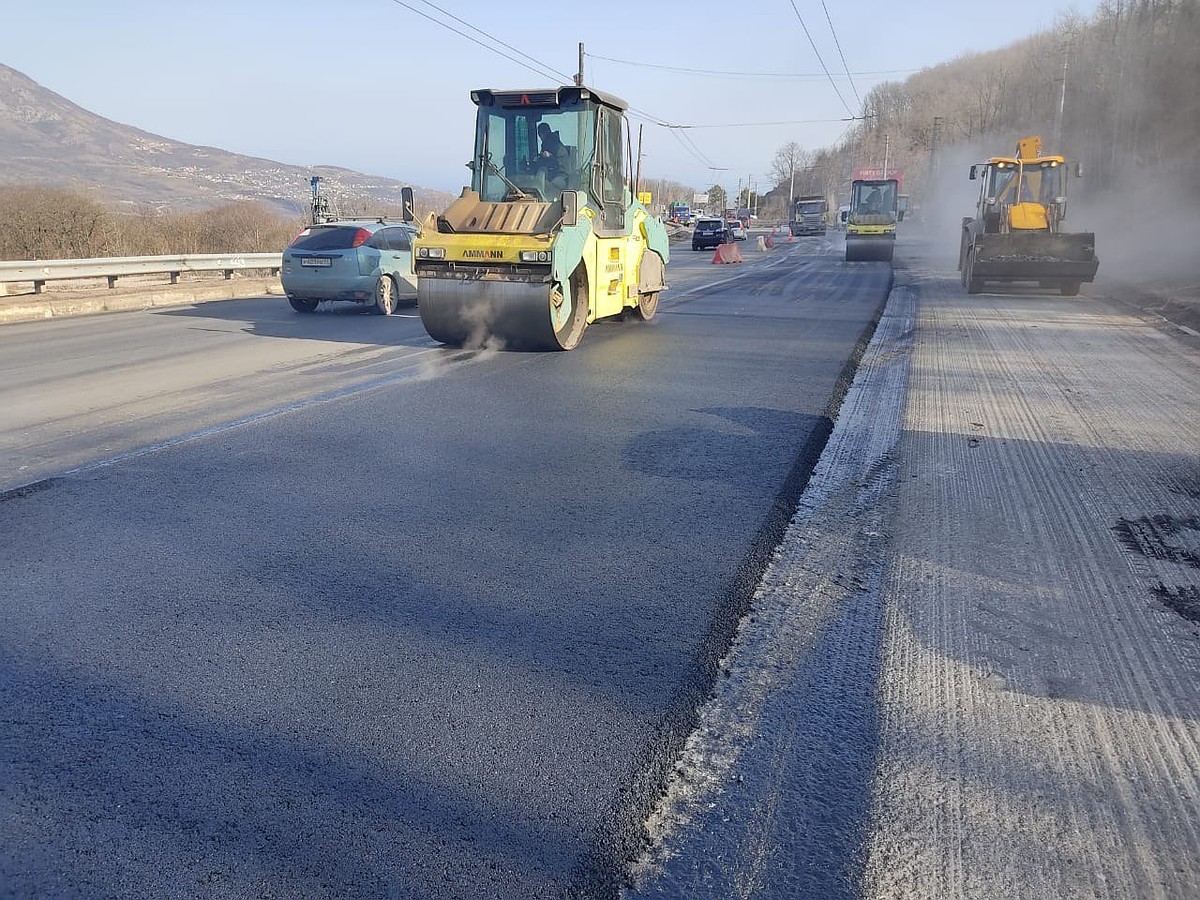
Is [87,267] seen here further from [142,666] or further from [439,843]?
[439,843]

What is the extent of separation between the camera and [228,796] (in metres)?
2.51

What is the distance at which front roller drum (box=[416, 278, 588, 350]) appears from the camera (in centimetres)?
984

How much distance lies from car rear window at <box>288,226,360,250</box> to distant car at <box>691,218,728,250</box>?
33716mm

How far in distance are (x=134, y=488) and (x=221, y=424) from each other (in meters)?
1.62

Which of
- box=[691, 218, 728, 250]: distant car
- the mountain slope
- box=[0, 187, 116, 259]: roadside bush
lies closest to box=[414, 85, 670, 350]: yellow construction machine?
box=[0, 187, 116, 259]: roadside bush

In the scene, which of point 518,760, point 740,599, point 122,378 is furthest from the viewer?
point 122,378

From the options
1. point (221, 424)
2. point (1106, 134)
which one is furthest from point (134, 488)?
point (1106, 134)

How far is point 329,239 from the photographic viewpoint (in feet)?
47.0

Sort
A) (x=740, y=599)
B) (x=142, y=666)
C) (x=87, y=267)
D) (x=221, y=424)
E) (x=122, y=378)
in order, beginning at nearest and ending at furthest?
(x=142, y=666)
(x=740, y=599)
(x=221, y=424)
(x=122, y=378)
(x=87, y=267)

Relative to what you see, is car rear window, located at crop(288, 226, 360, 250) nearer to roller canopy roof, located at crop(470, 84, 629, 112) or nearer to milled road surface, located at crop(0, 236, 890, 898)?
roller canopy roof, located at crop(470, 84, 629, 112)

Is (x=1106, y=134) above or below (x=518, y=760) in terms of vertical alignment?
above

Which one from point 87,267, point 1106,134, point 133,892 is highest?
point 1106,134

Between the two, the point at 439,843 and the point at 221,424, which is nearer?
the point at 439,843

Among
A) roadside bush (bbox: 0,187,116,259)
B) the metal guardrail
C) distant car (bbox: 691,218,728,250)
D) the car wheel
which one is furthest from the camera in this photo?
distant car (bbox: 691,218,728,250)
